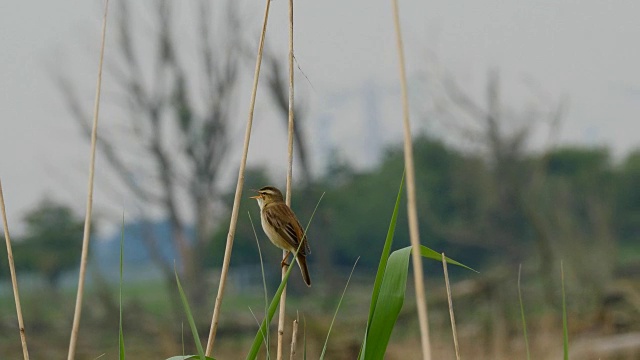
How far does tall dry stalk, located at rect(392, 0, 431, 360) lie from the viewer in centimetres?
90

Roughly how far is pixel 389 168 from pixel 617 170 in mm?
4485

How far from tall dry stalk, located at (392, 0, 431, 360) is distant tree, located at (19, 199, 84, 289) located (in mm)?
13798

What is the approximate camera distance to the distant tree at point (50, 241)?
14.5m

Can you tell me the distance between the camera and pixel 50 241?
15.0 metres

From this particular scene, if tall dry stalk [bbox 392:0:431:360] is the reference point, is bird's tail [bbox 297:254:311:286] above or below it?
below

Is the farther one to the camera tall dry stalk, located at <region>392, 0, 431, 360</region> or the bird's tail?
the bird's tail

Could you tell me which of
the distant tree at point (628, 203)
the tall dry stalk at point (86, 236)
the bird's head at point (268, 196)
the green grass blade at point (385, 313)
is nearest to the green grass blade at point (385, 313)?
the green grass blade at point (385, 313)

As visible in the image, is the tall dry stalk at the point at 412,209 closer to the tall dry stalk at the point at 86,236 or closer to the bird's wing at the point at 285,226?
the tall dry stalk at the point at 86,236

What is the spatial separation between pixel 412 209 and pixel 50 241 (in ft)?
48.5

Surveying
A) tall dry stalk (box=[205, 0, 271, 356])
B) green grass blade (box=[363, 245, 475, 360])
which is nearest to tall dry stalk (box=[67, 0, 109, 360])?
tall dry stalk (box=[205, 0, 271, 356])

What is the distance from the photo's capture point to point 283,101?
13562 mm

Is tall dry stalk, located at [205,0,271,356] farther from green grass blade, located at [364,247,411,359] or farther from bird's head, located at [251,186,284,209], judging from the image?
bird's head, located at [251,186,284,209]

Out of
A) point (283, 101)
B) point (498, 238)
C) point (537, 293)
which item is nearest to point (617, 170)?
point (498, 238)

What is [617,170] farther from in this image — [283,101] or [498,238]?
[283,101]
